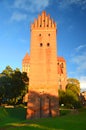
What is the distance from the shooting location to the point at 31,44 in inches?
1422

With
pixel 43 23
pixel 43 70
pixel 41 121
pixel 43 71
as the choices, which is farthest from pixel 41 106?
pixel 43 23

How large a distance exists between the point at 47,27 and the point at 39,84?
10349 mm

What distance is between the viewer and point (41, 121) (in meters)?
22.2

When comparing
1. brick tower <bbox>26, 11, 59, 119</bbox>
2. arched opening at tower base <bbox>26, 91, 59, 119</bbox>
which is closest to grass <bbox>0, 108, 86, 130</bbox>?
arched opening at tower base <bbox>26, 91, 59, 119</bbox>

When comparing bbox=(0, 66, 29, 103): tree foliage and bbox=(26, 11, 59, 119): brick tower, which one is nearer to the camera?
bbox=(26, 11, 59, 119): brick tower

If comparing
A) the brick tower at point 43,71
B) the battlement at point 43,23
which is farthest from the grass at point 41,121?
the battlement at point 43,23

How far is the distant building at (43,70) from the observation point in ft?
107

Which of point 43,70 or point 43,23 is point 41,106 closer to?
point 43,70

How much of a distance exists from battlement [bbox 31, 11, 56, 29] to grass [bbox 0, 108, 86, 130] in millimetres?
15012

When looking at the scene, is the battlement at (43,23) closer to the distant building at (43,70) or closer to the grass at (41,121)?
the distant building at (43,70)

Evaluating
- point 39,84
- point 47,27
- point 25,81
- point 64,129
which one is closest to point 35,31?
point 47,27

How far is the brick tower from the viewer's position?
32.6 metres

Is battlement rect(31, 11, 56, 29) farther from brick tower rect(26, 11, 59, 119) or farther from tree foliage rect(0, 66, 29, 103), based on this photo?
tree foliage rect(0, 66, 29, 103)

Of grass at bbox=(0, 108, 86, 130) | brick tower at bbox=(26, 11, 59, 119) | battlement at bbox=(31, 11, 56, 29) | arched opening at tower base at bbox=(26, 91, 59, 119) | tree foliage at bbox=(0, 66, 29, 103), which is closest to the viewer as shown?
grass at bbox=(0, 108, 86, 130)
